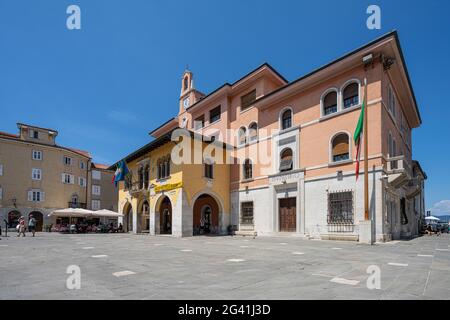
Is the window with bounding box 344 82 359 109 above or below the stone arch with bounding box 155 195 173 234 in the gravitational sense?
above

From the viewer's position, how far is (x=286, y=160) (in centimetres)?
2177

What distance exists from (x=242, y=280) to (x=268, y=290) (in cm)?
94

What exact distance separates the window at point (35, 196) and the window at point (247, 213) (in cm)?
2936

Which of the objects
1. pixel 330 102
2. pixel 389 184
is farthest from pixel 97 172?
pixel 389 184

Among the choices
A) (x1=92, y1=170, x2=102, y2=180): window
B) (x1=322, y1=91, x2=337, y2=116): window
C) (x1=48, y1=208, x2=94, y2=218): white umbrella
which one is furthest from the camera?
(x1=92, y1=170, x2=102, y2=180): window

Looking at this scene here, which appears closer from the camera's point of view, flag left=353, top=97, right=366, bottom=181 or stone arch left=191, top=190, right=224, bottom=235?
flag left=353, top=97, right=366, bottom=181

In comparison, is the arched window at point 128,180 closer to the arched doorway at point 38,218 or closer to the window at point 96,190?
the arched doorway at point 38,218

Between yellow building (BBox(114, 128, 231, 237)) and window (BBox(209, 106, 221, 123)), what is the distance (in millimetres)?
4346

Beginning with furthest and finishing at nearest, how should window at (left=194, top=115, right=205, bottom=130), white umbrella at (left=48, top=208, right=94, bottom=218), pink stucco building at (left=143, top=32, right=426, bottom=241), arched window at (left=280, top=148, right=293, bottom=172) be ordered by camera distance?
window at (left=194, top=115, right=205, bottom=130) → white umbrella at (left=48, top=208, right=94, bottom=218) → arched window at (left=280, top=148, right=293, bottom=172) → pink stucco building at (left=143, top=32, right=426, bottom=241)

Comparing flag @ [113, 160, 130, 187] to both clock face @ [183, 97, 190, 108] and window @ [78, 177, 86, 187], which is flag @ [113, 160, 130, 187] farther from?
window @ [78, 177, 86, 187]

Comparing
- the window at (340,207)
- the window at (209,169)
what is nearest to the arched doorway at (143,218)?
the window at (209,169)

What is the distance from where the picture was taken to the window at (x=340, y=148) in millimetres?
18172

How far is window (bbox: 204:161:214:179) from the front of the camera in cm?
2438

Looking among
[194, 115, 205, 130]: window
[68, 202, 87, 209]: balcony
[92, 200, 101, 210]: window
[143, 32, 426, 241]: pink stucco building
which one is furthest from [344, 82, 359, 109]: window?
[92, 200, 101, 210]: window
